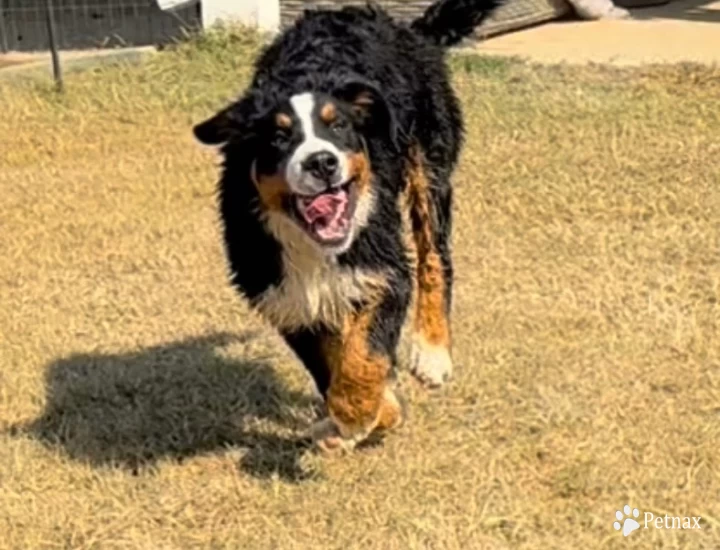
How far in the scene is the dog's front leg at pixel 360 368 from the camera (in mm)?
4332

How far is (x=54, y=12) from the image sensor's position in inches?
409

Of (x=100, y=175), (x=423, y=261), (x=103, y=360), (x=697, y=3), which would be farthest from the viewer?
(x=697, y=3)

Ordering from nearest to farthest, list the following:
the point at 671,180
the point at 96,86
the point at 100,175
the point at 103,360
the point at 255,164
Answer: the point at 255,164 → the point at 103,360 → the point at 671,180 → the point at 100,175 → the point at 96,86

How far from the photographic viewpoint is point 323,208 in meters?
4.13

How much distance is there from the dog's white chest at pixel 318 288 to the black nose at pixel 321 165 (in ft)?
1.16

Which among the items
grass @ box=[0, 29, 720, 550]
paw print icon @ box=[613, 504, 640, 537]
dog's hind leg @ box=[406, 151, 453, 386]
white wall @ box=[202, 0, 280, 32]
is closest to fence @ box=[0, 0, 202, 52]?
white wall @ box=[202, 0, 280, 32]

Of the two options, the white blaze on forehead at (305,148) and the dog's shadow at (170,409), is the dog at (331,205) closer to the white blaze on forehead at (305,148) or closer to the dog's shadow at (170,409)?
the white blaze on forehead at (305,148)

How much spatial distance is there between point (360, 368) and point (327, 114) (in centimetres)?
70

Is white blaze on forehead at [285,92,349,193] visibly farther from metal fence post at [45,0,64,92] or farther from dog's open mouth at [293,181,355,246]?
metal fence post at [45,0,64,92]

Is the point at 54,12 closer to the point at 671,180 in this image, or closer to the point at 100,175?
the point at 100,175

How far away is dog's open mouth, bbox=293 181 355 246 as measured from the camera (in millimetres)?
4125

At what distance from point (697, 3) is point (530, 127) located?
12.0 ft

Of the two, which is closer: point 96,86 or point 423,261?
point 423,261

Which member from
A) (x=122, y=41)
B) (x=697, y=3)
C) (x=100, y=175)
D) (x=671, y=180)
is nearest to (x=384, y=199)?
(x=671, y=180)
